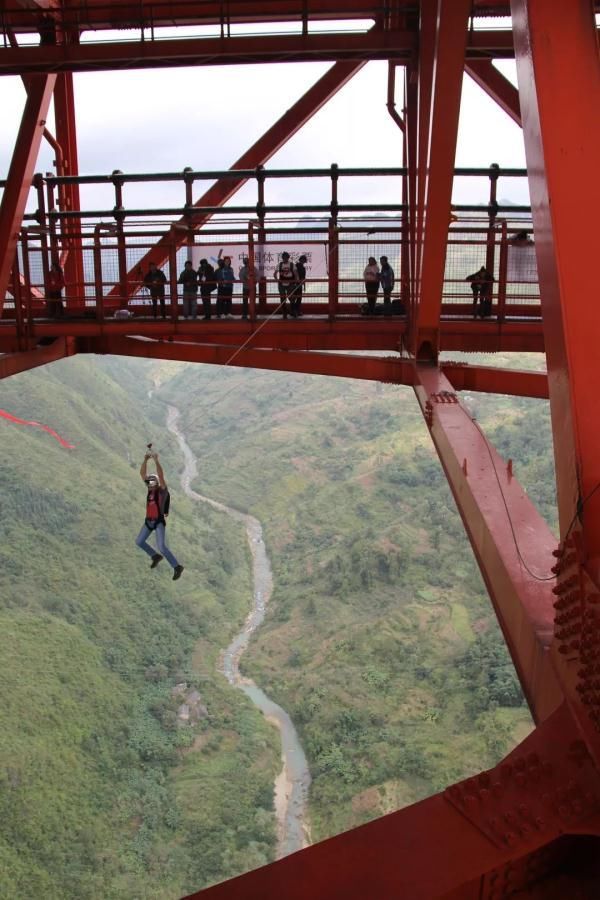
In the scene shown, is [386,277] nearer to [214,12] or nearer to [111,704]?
[214,12]

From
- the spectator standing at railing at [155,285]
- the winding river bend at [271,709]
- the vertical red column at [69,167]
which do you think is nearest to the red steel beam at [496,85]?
the spectator standing at railing at [155,285]

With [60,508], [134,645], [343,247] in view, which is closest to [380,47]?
[343,247]

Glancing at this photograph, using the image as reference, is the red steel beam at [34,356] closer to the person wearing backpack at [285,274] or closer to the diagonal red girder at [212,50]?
the person wearing backpack at [285,274]

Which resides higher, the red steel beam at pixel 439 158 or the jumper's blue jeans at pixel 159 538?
the red steel beam at pixel 439 158

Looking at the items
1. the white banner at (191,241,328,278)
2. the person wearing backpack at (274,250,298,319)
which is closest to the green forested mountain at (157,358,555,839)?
the person wearing backpack at (274,250,298,319)

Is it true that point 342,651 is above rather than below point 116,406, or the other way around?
below

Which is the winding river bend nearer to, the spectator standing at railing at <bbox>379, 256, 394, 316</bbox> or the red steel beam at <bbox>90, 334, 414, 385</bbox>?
the red steel beam at <bbox>90, 334, 414, 385</bbox>

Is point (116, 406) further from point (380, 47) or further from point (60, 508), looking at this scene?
point (380, 47)
